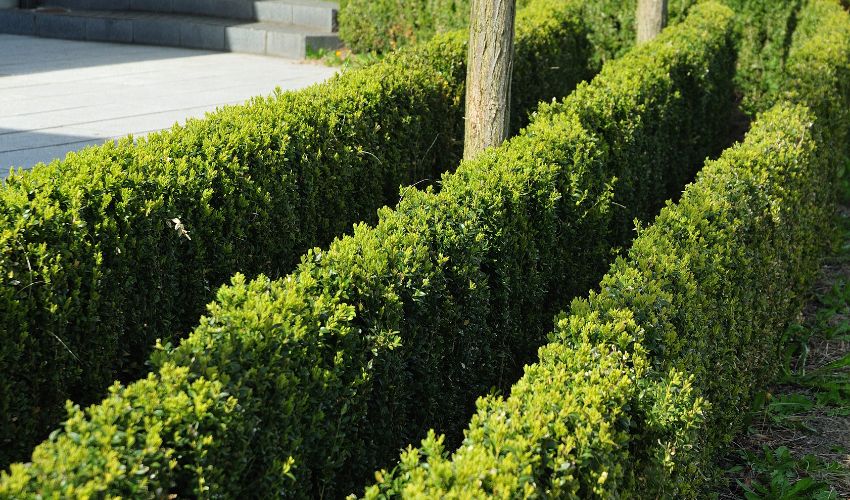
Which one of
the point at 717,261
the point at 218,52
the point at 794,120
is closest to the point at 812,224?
the point at 794,120

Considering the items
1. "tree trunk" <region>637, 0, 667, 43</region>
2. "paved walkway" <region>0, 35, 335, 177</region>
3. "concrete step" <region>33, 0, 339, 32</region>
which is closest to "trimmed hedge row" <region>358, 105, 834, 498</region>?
"tree trunk" <region>637, 0, 667, 43</region>

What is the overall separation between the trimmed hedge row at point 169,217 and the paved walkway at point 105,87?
2515mm

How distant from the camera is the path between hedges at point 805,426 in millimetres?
4742

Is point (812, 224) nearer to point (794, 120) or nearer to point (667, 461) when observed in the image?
point (794, 120)

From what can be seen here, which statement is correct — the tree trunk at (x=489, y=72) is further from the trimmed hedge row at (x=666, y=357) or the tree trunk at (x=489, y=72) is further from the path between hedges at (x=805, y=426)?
the path between hedges at (x=805, y=426)

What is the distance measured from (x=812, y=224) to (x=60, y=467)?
19.2ft

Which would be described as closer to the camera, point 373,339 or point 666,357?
point 373,339

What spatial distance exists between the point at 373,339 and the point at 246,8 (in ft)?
38.4

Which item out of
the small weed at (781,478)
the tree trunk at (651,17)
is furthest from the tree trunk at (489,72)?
the tree trunk at (651,17)

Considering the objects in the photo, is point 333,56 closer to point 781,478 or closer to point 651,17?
point 651,17

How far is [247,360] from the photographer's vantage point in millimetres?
2990

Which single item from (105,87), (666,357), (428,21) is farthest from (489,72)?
(428,21)

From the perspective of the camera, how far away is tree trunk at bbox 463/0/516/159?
5.95m

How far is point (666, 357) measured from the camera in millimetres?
3602
